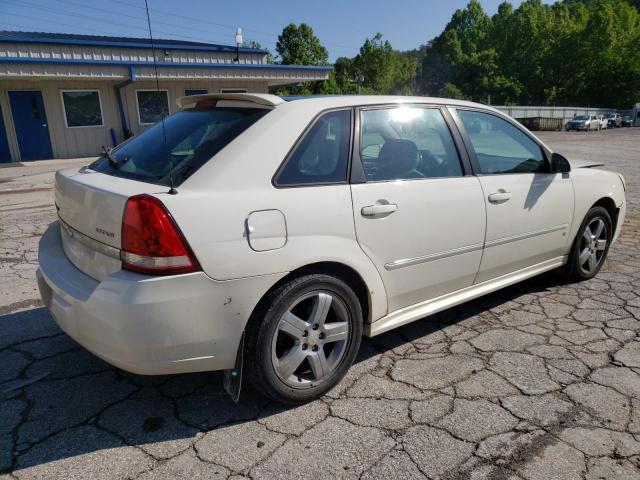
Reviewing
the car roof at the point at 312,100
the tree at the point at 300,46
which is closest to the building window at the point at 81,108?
the car roof at the point at 312,100

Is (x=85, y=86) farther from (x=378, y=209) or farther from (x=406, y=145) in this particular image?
(x=378, y=209)

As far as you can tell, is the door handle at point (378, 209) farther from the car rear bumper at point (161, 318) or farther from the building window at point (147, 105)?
the building window at point (147, 105)

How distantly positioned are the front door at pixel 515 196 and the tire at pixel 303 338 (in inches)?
47.9

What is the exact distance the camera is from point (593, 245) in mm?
4332

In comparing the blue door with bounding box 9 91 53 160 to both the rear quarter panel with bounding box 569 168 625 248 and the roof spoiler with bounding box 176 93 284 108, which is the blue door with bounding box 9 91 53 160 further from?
the rear quarter panel with bounding box 569 168 625 248

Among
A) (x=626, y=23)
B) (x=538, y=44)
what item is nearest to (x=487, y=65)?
(x=538, y=44)

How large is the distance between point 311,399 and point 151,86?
62.6 feet

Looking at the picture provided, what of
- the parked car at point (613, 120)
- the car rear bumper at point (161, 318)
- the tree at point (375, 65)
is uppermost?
the tree at point (375, 65)

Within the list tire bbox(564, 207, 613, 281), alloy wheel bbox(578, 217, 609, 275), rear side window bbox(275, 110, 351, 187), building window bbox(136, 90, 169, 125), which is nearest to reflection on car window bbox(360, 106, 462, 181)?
rear side window bbox(275, 110, 351, 187)

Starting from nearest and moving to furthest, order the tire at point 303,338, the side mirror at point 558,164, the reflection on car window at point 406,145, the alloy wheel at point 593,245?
the tire at point 303,338 < the reflection on car window at point 406,145 < the side mirror at point 558,164 < the alloy wheel at point 593,245

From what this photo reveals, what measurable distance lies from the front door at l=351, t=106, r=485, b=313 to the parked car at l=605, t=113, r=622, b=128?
57.1m

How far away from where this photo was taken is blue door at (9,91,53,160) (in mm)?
16672

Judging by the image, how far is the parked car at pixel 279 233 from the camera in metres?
2.11

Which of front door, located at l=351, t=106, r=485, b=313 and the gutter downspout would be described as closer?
front door, located at l=351, t=106, r=485, b=313
